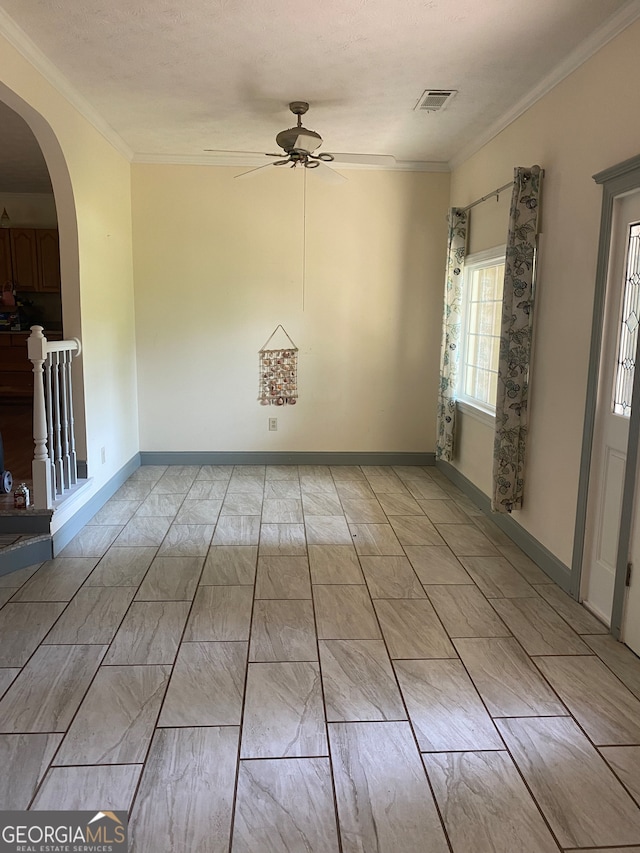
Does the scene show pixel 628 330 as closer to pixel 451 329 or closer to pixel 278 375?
pixel 451 329

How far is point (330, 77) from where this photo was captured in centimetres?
359

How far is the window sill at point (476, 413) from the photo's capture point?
4.51 meters

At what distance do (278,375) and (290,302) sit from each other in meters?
0.70

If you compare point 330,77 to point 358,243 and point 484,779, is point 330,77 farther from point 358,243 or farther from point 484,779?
point 484,779

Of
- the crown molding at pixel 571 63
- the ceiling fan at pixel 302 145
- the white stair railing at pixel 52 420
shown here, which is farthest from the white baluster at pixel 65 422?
the crown molding at pixel 571 63

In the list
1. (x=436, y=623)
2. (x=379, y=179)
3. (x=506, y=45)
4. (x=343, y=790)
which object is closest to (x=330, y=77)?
(x=506, y=45)

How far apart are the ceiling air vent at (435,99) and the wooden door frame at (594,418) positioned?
136 centimetres

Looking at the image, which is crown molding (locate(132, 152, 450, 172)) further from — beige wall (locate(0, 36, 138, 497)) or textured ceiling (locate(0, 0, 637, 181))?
textured ceiling (locate(0, 0, 637, 181))

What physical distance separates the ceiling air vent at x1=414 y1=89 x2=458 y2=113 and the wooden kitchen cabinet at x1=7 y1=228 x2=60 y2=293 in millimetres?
4401

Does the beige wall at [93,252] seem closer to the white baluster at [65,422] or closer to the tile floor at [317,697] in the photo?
the white baluster at [65,422]

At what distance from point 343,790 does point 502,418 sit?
8.16 ft

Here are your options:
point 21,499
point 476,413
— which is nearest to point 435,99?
point 476,413

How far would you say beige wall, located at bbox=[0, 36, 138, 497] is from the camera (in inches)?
139

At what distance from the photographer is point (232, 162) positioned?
17.9ft
